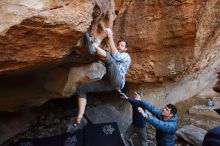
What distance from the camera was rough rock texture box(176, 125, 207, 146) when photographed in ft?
21.0

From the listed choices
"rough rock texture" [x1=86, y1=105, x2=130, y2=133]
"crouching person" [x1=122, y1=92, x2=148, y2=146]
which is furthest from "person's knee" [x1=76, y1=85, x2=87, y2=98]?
"rough rock texture" [x1=86, y1=105, x2=130, y2=133]

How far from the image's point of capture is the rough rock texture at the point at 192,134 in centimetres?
641

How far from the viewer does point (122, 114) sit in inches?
283

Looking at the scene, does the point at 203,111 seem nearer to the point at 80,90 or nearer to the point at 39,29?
the point at 80,90

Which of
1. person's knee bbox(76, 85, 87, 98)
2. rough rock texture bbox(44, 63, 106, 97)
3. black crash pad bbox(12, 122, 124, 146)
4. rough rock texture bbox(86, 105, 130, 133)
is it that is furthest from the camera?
rough rock texture bbox(86, 105, 130, 133)

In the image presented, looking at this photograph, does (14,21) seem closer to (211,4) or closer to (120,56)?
(120,56)

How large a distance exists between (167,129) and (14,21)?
93.2 inches

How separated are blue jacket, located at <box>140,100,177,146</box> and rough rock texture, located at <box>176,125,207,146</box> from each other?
171cm

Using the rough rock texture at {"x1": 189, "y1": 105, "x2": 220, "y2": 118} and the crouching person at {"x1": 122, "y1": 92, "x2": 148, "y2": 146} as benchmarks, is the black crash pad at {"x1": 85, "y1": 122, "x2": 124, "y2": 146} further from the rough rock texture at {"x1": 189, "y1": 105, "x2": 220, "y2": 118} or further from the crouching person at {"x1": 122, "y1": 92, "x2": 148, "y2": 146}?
the rough rock texture at {"x1": 189, "y1": 105, "x2": 220, "y2": 118}

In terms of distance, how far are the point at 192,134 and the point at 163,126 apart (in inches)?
83.0

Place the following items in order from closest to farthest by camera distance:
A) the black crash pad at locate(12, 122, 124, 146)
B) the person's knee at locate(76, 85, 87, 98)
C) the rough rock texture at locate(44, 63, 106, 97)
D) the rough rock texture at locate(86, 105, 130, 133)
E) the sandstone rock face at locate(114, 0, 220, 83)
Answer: the rough rock texture at locate(44, 63, 106, 97), the black crash pad at locate(12, 122, 124, 146), the person's knee at locate(76, 85, 87, 98), the sandstone rock face at locate(114, 0, 220, 83), the rough rock texture at locate(86, 105, 130, 133)

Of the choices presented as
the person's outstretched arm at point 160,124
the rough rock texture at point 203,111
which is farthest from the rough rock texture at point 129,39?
the person's outstretched arm at point 160,124

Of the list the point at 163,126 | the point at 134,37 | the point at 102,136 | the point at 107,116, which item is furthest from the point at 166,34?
the point at 163,126

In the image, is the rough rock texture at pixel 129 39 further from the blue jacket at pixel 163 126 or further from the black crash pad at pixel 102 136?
the blue jacket at pixel 163 126
